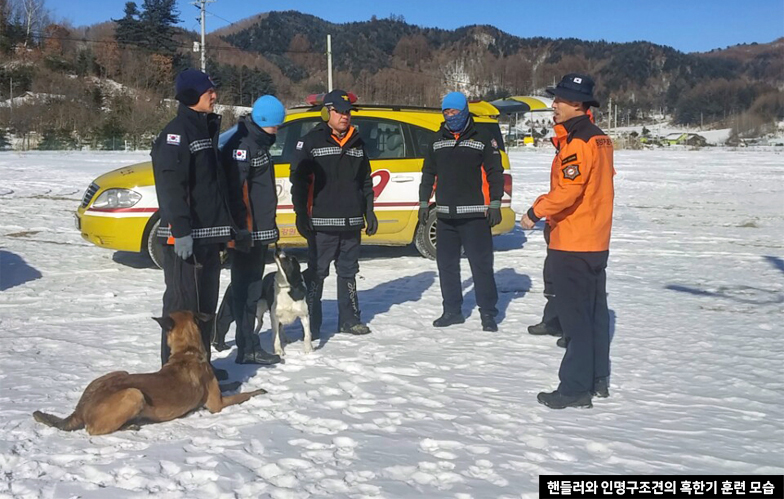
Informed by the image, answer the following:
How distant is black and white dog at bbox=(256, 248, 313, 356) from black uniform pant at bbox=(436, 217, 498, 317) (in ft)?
4.97

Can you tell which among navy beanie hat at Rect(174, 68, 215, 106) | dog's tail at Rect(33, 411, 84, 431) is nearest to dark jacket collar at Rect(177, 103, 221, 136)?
navy beanie hat at Rect(174, 68, 215, 106)

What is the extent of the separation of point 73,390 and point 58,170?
2001 centimetres

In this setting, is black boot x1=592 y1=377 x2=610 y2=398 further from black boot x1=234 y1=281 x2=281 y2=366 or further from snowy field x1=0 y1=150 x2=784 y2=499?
black boot x1=234 y1=281 x2=281 y2=366

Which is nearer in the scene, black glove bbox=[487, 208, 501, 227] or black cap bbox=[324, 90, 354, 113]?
black cap bbox=[324, 90, 354, 113]

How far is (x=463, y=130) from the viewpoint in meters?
6.35

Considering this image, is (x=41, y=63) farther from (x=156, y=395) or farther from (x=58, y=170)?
(x=156, y=395)

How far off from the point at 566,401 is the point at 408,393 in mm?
976

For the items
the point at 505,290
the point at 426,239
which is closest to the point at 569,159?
the point at 505,290

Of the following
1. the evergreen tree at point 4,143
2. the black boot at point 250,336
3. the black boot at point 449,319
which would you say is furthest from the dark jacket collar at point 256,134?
the evergreen tree at point 4,143

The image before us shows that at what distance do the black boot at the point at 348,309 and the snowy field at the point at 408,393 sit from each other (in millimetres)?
171

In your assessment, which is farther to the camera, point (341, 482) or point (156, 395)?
point (156, 395)

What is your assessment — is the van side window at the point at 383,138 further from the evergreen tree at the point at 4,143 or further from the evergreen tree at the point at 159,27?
the evergreen tree at the point at 159,27

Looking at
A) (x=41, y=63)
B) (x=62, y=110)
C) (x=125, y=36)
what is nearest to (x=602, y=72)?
(x=125, y=36)

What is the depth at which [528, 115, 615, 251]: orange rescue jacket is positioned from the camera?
437 centimetres
